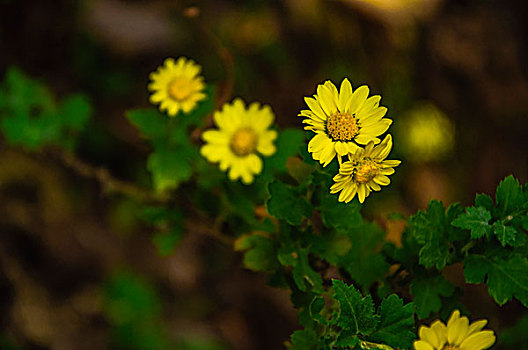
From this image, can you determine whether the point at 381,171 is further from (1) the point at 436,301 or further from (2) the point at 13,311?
(2) the point at 13,311

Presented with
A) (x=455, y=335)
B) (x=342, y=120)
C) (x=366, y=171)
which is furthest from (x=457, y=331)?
(x=342, y=120)

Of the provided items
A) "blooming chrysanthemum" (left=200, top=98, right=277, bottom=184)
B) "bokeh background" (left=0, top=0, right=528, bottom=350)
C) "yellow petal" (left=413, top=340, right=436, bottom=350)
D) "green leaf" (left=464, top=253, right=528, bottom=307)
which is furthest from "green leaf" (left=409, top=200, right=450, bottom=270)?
"bokeh background" (left=0, top=0, right=528, bottom=350)

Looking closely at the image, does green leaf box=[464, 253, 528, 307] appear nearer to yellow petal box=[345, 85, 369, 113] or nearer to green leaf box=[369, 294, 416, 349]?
green leaf box=[369, 294, 416, 349]

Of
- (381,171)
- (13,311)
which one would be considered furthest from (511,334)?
(13,311)

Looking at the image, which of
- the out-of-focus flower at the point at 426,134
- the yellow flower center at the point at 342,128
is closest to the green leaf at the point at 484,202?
the yellow flower center at the point at 342,128

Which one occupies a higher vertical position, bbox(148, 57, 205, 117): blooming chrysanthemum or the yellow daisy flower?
bbox(148, 57, 205, 117): blooming chrysanthemum

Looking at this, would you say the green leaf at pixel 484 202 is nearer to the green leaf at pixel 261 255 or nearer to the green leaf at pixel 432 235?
the green leaf at pixel 432 235
